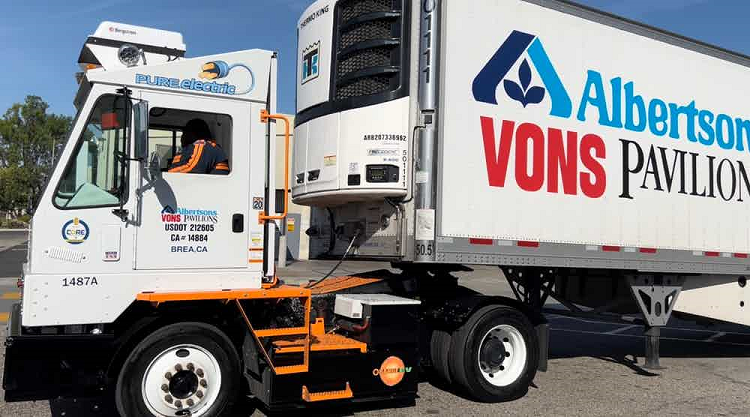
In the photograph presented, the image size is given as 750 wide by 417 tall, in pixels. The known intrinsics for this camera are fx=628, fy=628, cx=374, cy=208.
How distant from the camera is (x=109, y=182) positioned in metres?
4.73

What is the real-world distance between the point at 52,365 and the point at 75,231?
3.16 feet

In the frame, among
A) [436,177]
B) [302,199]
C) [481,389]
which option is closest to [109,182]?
[302,199]

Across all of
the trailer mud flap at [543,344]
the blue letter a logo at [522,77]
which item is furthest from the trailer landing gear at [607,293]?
the blue letter a logo at [522,77]

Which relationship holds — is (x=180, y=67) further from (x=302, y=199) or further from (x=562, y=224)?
(x=562, y=224)

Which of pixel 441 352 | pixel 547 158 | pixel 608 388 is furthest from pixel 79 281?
pixel 608 388

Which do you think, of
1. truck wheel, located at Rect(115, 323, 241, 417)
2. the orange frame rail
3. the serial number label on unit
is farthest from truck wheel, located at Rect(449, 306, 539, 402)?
the serial number label on unit

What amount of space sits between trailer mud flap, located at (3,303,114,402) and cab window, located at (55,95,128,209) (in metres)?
1.02

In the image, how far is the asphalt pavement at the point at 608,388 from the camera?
5855 mm

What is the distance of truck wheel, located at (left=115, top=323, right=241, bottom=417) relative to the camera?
466cm

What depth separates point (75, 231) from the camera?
181 inches

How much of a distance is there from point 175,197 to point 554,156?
3.74 m

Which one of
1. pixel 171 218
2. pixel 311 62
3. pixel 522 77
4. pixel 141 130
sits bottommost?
pixel 171 218

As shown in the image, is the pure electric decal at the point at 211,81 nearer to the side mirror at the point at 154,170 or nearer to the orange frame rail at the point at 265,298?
the side mirror at the point at 154,170

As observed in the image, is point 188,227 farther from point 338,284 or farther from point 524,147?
point 524,147
